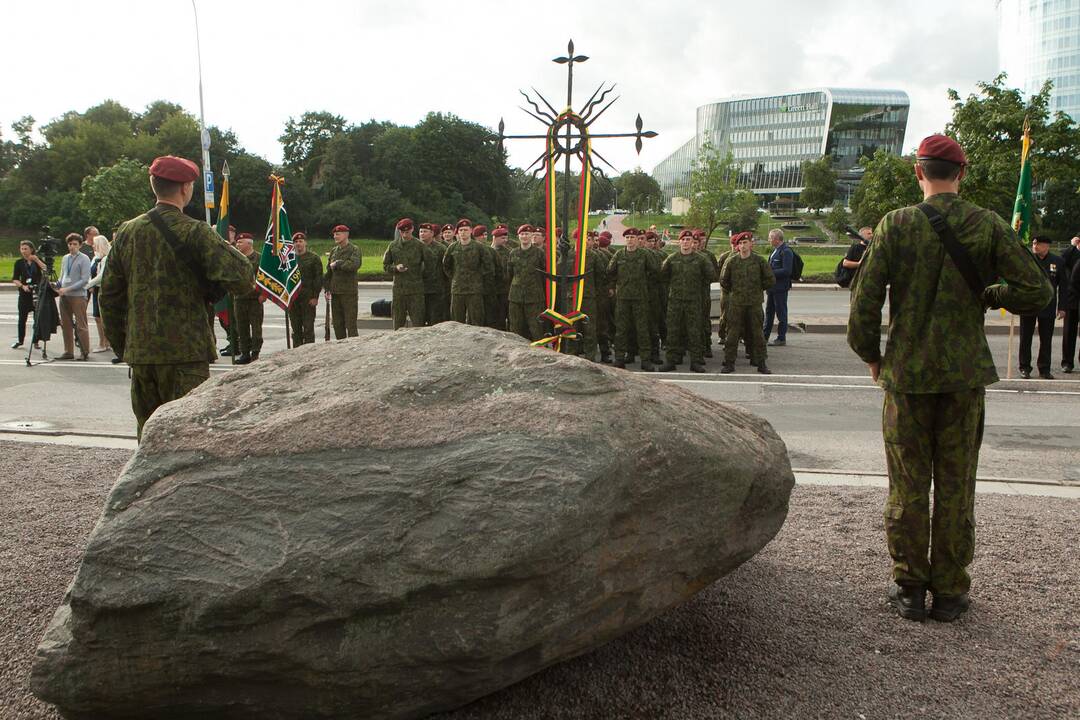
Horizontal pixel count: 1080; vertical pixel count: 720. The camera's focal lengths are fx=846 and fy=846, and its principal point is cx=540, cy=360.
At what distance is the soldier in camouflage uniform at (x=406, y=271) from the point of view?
13617 mm

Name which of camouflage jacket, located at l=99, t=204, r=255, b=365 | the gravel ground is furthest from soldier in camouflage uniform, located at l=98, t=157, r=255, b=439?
the gravel ground

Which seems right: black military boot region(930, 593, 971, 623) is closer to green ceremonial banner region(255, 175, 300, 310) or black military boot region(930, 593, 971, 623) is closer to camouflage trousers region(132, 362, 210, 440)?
camouflage trousers region(132, 362, 210, 440)

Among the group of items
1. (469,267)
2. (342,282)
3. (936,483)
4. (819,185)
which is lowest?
(936,483)

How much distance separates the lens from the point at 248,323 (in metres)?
12.6

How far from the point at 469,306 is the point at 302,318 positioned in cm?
264

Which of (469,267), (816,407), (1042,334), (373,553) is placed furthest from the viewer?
(469,267)

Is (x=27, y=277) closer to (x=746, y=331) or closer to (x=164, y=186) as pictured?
(x=164, y=186)

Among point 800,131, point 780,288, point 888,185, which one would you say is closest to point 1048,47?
point 800,131

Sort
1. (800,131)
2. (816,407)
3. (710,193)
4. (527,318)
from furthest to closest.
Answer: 1. (800,131)
2. (710,193)
3. (527,318)
4. (816,407)

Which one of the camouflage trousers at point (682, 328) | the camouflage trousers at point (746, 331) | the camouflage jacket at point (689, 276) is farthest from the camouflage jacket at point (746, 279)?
the camouflage trousers at point (682, 328)

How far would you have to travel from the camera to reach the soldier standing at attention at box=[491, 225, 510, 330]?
1316cm

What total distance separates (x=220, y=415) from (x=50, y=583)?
1.77 meters

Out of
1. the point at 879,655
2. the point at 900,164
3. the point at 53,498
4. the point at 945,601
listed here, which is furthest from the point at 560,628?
the point at 900,164

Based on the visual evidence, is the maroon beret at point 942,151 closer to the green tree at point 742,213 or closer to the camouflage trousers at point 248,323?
the camouflage trousers at point 248,323
